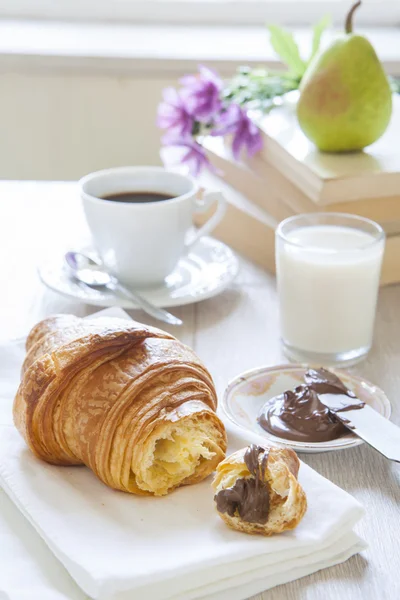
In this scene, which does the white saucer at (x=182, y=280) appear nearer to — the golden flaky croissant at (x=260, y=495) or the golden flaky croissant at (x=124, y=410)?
the golden flaky croissant at (x=124, y=410)

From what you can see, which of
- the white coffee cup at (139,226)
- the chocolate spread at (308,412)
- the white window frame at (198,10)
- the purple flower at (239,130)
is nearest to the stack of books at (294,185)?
the purple flower at (239,130)

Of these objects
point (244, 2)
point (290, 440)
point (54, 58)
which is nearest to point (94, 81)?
point (54, 58)

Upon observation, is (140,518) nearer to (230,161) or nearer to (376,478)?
(376,478)

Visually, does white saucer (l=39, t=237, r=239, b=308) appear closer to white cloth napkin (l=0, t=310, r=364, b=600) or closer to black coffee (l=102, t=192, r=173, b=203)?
black coffee (l=102, t=192, r=173, b=203)

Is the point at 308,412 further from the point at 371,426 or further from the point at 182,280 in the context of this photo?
the point at 182,280

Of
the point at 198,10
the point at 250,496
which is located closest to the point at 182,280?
the point at 250,496

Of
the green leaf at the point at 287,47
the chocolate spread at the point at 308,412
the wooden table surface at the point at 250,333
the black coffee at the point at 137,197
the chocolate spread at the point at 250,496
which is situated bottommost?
the wooden table surface at the point at 250,333
